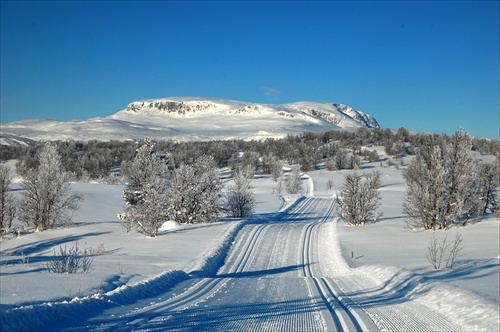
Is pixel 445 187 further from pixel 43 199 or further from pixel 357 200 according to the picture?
pixel 43 199

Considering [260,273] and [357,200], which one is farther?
[357,200]

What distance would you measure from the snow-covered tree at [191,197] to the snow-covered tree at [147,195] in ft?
2.99

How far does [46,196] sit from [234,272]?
2257cm

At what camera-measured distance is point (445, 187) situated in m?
25.5

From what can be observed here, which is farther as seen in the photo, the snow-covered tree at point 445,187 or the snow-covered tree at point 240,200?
the snow-covered tree at point 240,200

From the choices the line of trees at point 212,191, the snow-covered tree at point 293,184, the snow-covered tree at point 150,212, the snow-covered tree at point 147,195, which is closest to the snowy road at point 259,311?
→ the snow-covered tree at point 150,212

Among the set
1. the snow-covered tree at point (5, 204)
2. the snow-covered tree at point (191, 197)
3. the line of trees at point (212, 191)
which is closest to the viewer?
the line of trees at point (212, 191)

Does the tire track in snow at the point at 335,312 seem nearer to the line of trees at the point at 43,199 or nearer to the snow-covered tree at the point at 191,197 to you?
the snow-covered tree at the point at 191,197

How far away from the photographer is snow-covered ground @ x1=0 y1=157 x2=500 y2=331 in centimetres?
690

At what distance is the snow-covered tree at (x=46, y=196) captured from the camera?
3206 cm

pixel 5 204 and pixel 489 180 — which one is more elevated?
pixel 489 180

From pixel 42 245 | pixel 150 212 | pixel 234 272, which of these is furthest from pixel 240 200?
pixel 234 272

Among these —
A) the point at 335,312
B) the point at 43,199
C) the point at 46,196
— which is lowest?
the point at 335,312

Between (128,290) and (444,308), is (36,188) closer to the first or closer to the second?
(128,290)
